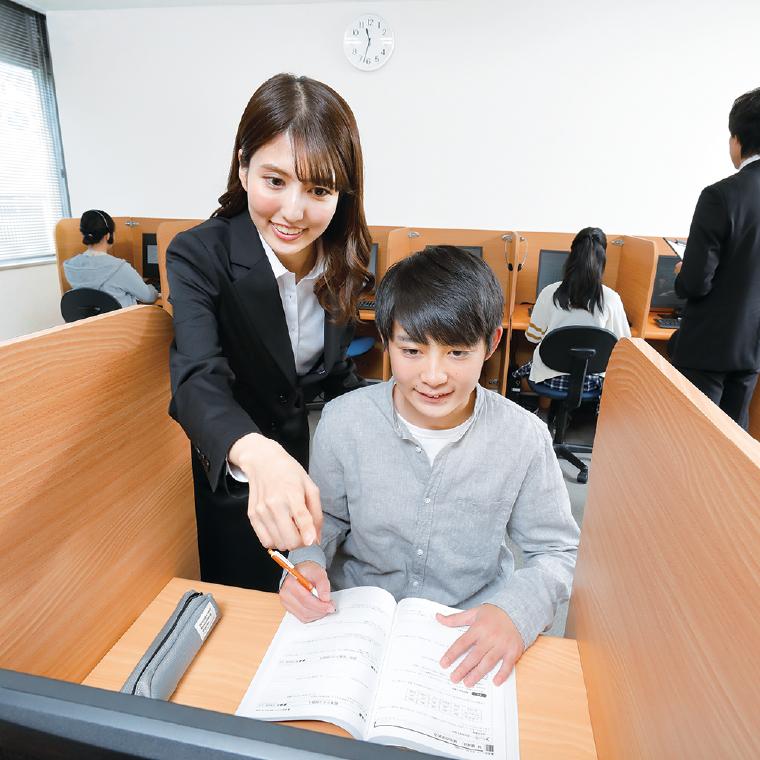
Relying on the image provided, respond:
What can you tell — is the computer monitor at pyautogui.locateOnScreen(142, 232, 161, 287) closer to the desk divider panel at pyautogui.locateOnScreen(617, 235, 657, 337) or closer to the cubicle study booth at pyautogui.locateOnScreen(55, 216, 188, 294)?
the cubicle study booth at pyautogui.locateOnScreen(55, 216, 188, 294)

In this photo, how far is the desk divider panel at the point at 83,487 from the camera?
640 mm

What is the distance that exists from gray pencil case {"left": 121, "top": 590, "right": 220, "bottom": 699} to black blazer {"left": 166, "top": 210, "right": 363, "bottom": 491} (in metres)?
0.20

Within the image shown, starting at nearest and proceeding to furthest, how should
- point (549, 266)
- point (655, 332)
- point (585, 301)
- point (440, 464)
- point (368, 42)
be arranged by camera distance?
point (440, 464), point (585, 301), point (655, 332), point (549, 266), point (368, 42)

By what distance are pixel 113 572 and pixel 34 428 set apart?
29cm

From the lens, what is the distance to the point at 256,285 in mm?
1013

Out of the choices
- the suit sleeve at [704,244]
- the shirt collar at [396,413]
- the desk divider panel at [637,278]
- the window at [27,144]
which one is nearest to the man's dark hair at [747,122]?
the suit sleeve at [704,244]

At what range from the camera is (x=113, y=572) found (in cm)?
82

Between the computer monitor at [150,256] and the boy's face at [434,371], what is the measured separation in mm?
3657

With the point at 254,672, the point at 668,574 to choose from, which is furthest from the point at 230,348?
the point at 668,574

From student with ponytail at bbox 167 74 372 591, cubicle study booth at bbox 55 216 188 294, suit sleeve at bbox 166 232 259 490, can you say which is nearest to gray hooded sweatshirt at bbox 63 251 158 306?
cubicle study booth at bbox 55 216 188 294

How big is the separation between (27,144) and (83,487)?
4683 millimetres

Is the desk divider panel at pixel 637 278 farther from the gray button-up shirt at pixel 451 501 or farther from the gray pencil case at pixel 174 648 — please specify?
the gray pencil case at pixel 174 648

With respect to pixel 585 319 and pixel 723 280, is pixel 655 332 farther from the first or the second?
pixel 723 280

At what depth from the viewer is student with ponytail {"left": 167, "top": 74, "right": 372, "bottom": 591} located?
0.72m
